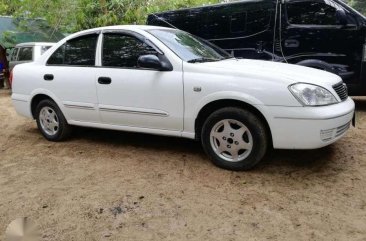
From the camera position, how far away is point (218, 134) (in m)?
4.19

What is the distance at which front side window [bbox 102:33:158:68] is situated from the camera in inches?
185

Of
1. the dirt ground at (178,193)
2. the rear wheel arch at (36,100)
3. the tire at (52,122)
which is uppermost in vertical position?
the rear wheel arch at (36,100)

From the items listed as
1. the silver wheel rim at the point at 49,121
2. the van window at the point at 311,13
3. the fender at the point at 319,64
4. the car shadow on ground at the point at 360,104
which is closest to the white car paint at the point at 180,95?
the silver wheel rim at the point at 49,121

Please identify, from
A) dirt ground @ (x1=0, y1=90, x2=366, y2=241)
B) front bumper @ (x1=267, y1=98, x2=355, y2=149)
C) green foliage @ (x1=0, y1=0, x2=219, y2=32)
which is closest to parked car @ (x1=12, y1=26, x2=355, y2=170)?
front bumper @ (x1=267, y1=98, x2=355, y2=149)

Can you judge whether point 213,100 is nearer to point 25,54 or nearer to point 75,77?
point 75,77

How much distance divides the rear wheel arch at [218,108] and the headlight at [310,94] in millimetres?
415

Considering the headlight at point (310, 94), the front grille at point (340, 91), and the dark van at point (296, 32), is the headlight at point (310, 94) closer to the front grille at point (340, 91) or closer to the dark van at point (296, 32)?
the front grille at point (340, 91)

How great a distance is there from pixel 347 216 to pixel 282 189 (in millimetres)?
672

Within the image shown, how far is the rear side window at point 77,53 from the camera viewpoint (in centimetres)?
511

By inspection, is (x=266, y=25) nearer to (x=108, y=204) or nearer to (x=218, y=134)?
(x=218, y=134)

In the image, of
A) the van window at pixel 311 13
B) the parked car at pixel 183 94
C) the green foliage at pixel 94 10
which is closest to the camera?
the parked car at pixel 183 94

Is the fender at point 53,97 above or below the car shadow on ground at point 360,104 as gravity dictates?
above

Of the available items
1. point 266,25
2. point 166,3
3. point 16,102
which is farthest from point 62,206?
point 166,3

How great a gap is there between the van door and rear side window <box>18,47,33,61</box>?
7.98 metres
